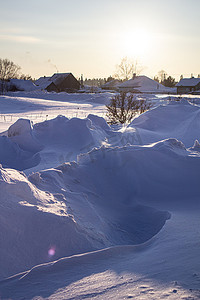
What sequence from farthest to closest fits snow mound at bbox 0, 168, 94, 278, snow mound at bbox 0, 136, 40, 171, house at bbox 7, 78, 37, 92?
house at bbox 7, 78, 37, 92
snow mound at bbox 0, 136, 40, 171
snow mound at bbox 0, 168, 94, 278

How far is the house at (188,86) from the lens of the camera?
63000 mm

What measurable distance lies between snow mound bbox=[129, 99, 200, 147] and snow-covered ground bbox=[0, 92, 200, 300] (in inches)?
153

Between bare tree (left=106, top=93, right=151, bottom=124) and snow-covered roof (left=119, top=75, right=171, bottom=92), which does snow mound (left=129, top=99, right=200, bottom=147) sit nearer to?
bare tree (left=106, top=93, right=151, bottom=124)

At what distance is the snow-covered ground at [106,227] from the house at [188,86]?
59609mm

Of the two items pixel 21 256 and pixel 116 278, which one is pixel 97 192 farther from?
pixel 116 278

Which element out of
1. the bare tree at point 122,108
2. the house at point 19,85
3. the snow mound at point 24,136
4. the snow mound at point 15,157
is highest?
the house at point 19,85

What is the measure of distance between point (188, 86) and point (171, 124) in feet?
178

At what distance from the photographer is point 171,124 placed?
12.0 meters

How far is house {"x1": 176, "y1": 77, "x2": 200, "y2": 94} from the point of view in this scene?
207 ft

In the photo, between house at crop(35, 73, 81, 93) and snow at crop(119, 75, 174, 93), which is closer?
house at crop(35, 73, 81, 93)

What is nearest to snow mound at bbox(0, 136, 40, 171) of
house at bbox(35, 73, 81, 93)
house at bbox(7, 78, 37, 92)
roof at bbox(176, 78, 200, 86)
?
house at bbox(7, 78, 37, 92)

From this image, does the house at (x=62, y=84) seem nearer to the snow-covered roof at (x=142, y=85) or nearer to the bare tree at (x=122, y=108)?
the snow-covered roof at (x=142, y=85)

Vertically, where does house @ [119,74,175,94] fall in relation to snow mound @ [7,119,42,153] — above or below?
above

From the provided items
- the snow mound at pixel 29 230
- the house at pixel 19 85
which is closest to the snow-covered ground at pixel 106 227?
the snow mound at pixel 29 230
